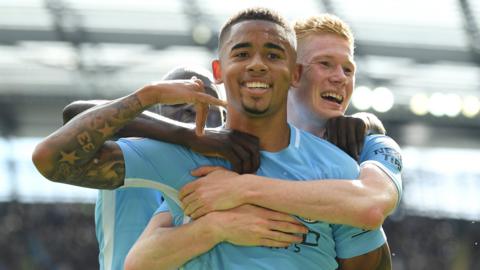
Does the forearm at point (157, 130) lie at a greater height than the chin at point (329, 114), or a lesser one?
greater

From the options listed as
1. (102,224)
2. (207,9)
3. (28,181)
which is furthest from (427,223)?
(102,224)

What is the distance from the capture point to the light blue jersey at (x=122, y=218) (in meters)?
5.72

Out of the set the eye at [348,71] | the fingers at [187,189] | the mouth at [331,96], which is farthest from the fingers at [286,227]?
the eye at [348,71]

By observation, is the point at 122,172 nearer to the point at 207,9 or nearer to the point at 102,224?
the point at 102,224

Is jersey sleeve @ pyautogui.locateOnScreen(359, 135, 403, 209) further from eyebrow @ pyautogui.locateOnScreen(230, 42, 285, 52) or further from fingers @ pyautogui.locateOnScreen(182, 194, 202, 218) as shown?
fingers @ pyautogui.locateOnScreen(182, 194, 202, 218)

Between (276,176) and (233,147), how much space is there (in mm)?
210

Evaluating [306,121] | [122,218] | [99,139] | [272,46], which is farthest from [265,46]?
[122,218]

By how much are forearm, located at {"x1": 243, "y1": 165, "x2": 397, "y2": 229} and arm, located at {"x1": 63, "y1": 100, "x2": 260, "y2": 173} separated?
0.11 m

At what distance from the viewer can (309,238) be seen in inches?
190

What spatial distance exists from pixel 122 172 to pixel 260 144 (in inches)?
22.3

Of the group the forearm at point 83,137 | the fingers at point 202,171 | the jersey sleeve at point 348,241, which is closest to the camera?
the forearm at point 83,137

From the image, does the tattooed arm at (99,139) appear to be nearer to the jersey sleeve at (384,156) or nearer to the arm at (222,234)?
the arm at (222,234)

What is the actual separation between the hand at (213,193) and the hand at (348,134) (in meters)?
0.69

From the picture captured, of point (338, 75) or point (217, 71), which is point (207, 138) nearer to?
point (217, 71)
